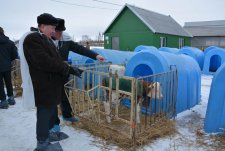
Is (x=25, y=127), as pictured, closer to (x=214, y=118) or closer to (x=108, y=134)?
(x=108, y=134)

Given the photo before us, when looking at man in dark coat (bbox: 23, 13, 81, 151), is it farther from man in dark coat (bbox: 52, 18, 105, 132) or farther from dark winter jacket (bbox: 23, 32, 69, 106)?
man in dark coat (bbox: 52, 18, 105, 132)

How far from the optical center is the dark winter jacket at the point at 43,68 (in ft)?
9.73

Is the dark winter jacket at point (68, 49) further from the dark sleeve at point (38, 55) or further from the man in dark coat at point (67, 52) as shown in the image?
the dark sleeve at point (38, 55)

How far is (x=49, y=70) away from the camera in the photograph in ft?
10.0

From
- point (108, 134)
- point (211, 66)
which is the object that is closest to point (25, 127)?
point (108, 134)

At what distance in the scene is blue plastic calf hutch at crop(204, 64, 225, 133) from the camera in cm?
405

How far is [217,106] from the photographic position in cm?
408

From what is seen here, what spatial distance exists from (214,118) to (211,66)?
10.0 meters

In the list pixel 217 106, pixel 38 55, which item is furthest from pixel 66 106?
pixel 217 106

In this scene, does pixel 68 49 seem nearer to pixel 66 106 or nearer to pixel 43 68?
pixel 66 106

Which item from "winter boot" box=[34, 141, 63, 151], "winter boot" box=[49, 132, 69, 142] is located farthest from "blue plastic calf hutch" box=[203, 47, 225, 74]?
"winter boot" box=[34, 141, 63, 151]

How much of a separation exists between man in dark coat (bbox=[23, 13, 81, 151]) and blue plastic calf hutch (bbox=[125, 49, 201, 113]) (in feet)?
6.51

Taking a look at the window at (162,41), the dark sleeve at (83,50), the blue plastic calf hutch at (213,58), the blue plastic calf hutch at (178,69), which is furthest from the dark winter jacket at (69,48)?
the window at (162,41)

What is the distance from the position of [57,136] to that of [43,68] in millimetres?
1392
